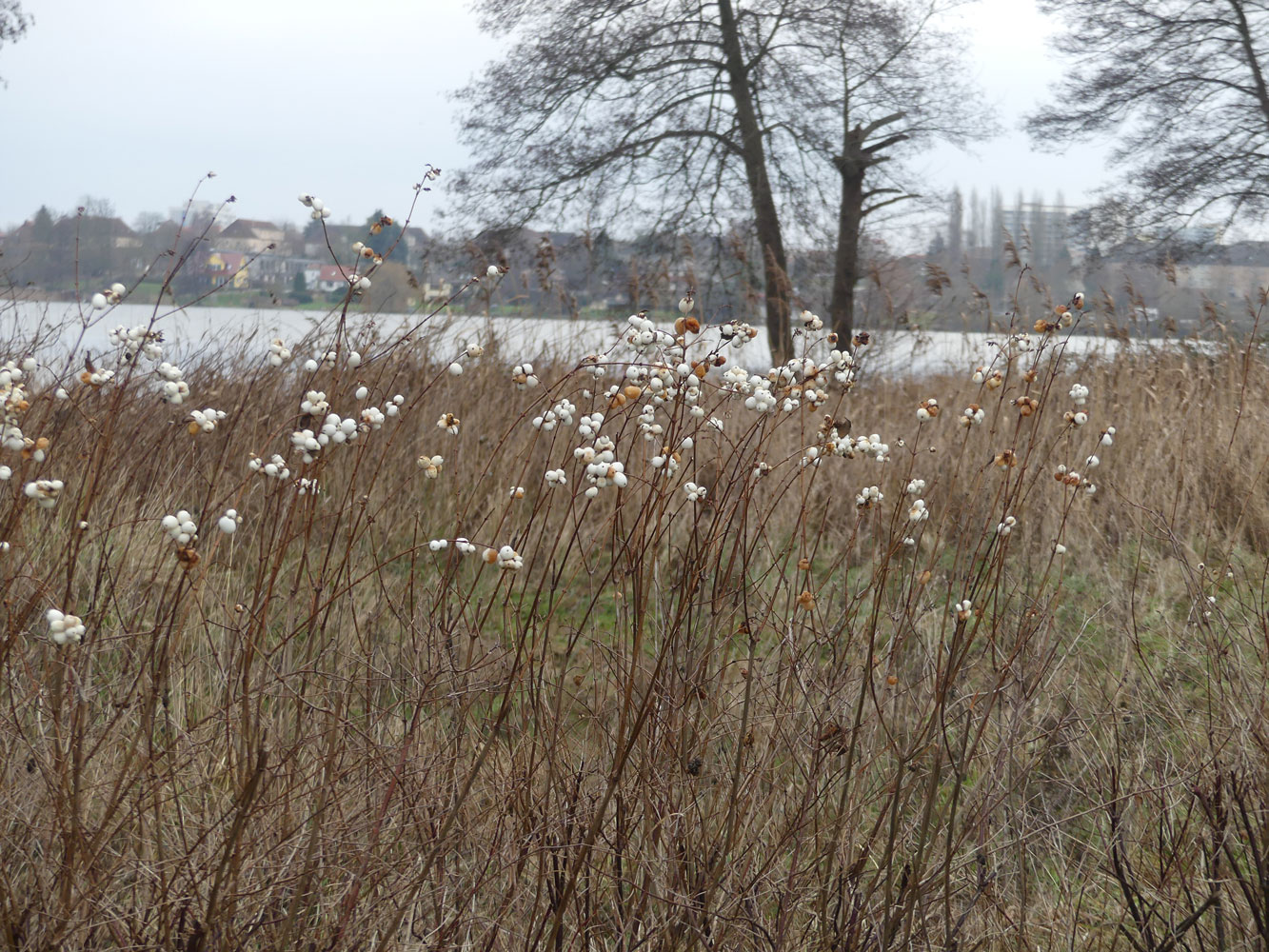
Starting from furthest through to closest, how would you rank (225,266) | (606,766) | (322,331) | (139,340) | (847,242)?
(847,242)
(322,331)
(225,266)
(606,766)
(139,340)

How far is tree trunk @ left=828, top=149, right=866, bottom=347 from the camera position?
1033 centimetres

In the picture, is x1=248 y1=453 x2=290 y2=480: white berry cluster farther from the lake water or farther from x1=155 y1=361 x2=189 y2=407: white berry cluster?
the lake water

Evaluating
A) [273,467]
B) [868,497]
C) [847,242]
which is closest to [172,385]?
[273,467]

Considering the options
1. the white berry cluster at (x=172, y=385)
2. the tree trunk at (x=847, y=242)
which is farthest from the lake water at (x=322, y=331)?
the white berry cluster at (x=172, y=385)

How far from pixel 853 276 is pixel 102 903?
9.97 m

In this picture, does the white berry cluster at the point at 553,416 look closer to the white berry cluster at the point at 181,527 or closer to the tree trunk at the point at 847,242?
the white berry cluster at the point at 181,527

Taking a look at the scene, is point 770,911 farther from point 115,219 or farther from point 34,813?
point 115,219

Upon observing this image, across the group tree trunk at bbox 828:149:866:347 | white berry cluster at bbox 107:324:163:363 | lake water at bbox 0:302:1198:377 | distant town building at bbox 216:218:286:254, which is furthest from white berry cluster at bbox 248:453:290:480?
tree trunk at bbox 828:149:866:347

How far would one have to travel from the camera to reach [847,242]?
10.4 m

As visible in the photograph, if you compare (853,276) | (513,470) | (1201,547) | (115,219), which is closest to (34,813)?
(513,470)

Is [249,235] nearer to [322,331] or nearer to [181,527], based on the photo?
[322,331]

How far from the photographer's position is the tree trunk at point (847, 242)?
10.3 meters

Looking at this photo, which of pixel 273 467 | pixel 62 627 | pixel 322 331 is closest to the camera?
pixel 62 627

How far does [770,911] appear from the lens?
180 centimetres
